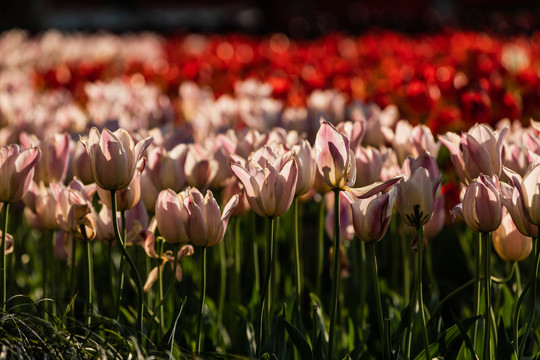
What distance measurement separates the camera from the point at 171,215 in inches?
78.5

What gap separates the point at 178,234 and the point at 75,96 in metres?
3.80

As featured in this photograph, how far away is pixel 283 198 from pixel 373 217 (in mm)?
233

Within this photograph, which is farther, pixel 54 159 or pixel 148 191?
pixel 54 159

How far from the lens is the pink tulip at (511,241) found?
Answer: 82.0 inches

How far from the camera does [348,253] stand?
3141 mm

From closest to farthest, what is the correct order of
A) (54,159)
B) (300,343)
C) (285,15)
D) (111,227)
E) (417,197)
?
1. (417,197)
2. (300,343)
3. (111,227)
4. (54,159)
5. (285,15)

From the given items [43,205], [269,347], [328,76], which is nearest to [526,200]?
[269,347]

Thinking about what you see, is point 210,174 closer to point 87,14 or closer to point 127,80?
point 127,80

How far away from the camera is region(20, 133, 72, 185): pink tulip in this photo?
2594 mm

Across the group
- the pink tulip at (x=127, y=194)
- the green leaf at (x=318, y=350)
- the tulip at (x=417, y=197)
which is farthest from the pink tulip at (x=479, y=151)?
the pink tulip at (x=127, y=194)

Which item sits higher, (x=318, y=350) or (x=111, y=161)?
(x=111, y=161)

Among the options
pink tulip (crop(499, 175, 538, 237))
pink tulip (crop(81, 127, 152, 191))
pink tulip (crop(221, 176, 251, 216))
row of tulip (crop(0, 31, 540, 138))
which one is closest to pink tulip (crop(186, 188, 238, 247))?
pink tulip (crop(81, 127, 152, 191))

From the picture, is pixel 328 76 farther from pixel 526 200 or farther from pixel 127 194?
pixel 526 200

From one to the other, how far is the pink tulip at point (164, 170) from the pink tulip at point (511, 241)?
0.96m
